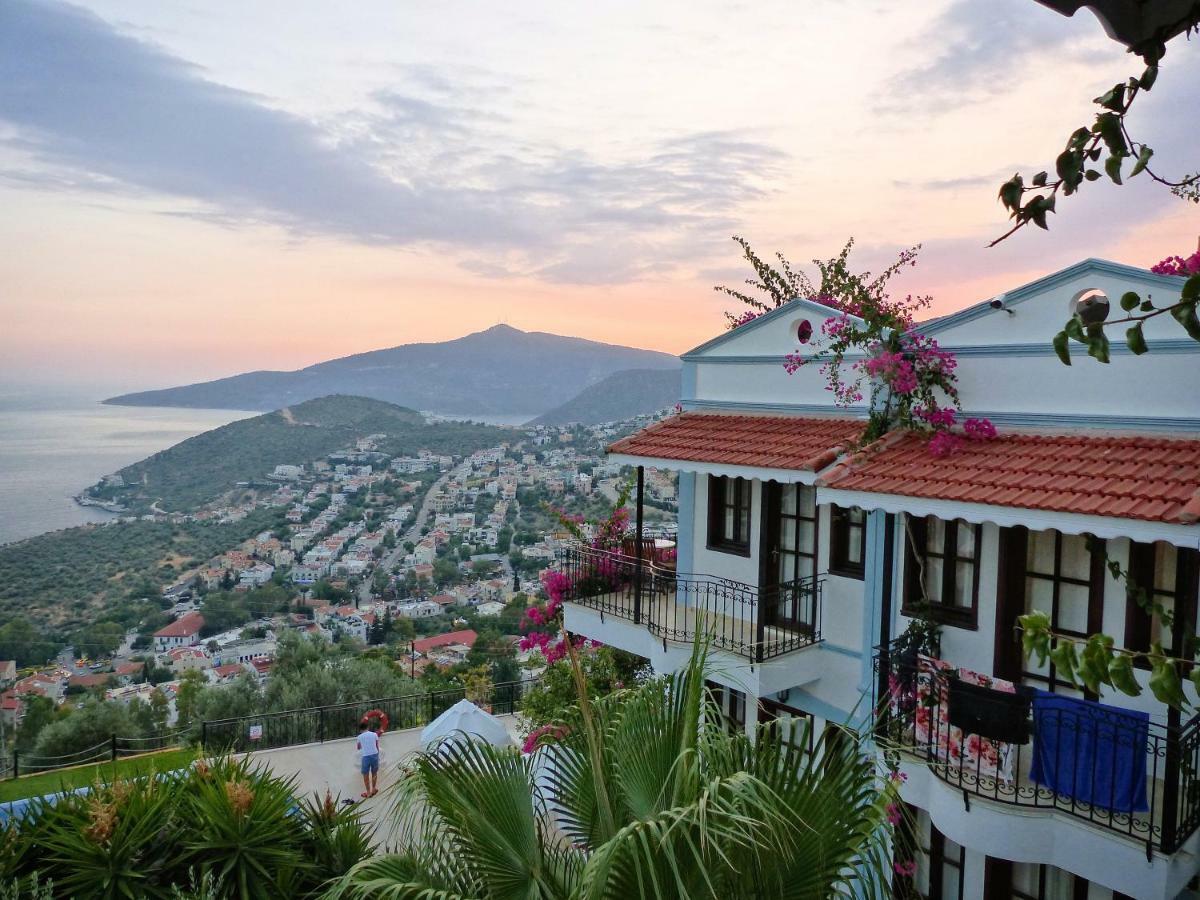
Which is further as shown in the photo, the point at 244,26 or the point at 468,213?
the point at 468,213

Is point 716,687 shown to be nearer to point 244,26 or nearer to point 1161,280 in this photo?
point 1161,280

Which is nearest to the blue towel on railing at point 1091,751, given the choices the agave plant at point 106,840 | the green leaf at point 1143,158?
the green leaf at point 1143,158

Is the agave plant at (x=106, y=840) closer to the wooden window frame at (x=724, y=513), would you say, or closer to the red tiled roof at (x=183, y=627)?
the wooden window frame at (x=724, y=513)

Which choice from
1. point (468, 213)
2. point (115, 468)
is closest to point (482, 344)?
point (115, 468)

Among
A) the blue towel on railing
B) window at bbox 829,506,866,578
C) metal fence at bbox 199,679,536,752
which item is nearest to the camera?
the blue towel on railing

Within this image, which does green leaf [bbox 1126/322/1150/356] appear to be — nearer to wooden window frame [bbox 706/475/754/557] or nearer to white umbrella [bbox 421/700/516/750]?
wooden window frame [bbox 706/475/754/557]

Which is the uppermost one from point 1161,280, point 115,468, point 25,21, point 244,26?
point 25,21

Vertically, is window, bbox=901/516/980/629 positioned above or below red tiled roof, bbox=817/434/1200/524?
below

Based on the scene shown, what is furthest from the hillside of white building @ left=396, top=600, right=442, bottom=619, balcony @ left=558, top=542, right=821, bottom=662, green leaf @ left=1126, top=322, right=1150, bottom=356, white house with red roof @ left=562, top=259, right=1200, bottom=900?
green leaf @ left=1126, top=322, right=1150, bottom=356

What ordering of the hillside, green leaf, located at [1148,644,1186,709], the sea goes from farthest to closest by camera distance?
1. the hillside
2. the sea
3. green leaf, located at [1148,644,1186,709]
